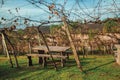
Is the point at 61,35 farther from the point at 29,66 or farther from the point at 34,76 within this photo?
the point at 34,76

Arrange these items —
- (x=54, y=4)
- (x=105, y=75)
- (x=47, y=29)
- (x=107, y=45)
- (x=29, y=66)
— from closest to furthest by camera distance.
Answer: (x=54, y=4)
(x=105, y=75)
(x=29, y=66)
(x=107, y=45)
(x=47, y=29)

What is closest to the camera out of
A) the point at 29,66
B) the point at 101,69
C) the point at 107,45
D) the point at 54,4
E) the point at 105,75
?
the point at 54,4

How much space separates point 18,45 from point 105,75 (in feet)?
53.7

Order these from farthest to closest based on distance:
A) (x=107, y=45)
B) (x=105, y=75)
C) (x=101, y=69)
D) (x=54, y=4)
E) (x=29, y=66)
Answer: (x=107, y=45), (x=29, y=66), (x=101, y=69), (x=105, y=75), (x=54, y=4)

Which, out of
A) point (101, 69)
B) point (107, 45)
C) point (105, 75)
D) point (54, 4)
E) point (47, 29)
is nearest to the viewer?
point (54, 4)

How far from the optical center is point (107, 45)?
1033 inches

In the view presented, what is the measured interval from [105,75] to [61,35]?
14.3 meters

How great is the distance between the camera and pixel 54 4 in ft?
21.7

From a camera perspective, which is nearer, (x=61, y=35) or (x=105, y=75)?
(x=105, y=75)

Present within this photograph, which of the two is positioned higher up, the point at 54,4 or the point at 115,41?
the point at 54,4

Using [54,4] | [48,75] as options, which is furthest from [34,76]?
[54,4]

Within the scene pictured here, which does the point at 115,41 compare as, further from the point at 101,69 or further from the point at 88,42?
the point at 101,69

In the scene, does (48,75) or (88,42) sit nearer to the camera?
(48,75)

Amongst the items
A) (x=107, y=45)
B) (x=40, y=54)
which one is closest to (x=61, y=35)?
(x=107, y=45)
